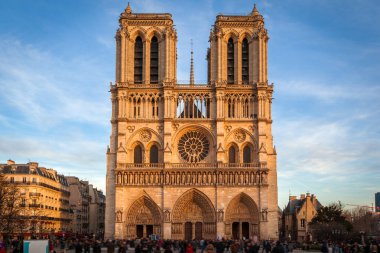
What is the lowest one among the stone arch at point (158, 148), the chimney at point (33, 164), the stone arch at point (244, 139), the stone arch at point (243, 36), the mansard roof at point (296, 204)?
the mansard roof at point (296, 204)

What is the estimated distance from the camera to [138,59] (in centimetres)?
6494

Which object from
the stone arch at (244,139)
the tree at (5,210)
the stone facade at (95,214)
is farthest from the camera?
the stone facade at (95,214)

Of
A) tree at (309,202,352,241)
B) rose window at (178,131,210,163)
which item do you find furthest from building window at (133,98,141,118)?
tree at (309,202,352,241)

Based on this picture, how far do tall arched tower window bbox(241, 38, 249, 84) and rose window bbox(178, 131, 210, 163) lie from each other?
778 centimetres

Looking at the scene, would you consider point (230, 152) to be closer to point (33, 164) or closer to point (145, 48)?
point (145, 48)

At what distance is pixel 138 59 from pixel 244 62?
1128 cm

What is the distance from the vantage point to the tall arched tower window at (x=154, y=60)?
64.6 m

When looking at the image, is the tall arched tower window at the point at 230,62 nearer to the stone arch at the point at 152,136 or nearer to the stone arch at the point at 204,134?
the stone arch at the point at 204,134

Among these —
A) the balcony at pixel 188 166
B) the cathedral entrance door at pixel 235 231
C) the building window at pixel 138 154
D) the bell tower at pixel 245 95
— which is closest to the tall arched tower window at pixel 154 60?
the bell tower at pixel 245 95

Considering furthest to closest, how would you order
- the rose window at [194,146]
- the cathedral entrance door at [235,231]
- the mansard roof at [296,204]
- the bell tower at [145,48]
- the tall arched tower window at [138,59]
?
the mansard roof at [296,204] < the tall arched tower window at [138,59] < the bell tower at [145,48] < the rose window at [194,146] < the cathedral entrance door at [235,231]

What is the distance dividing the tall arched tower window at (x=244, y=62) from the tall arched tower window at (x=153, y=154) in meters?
11.8

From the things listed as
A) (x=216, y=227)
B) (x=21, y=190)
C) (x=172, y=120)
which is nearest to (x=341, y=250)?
(x=216, y=227)

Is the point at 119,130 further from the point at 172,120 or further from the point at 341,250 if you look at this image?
the point at 341,250

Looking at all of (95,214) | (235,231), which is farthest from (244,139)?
(95,214)
